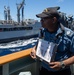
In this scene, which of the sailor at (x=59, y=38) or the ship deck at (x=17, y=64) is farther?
the ship deck at (x=17, y=64)

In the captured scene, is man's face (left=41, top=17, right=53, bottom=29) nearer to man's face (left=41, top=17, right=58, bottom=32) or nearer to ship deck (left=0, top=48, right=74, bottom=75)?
man's face (left=41, top=17, right=58, bottom=32)

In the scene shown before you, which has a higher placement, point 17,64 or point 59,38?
point 59,38

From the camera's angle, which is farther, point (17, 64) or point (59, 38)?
point (17, 64)

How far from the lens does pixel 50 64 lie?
2.11 meters

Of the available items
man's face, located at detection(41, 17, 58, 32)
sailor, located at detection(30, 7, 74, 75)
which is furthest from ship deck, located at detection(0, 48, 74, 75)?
man's face, located at detection(41, 17, 58, 32)

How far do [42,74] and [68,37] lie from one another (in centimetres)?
68

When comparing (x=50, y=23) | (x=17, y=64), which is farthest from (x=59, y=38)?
(x=17, y=64)

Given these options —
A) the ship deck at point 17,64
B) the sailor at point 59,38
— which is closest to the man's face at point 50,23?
the sailor at point 59,38

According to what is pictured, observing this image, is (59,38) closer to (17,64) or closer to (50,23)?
(50,23)

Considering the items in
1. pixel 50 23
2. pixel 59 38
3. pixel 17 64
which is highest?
pixel 50 23

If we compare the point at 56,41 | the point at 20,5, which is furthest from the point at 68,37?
the point at 20,5

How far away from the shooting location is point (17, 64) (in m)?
2.63

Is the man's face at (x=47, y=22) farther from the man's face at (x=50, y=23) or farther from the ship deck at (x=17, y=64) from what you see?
the ship deck at (x=17, y=64)

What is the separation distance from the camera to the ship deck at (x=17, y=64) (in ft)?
7.73
